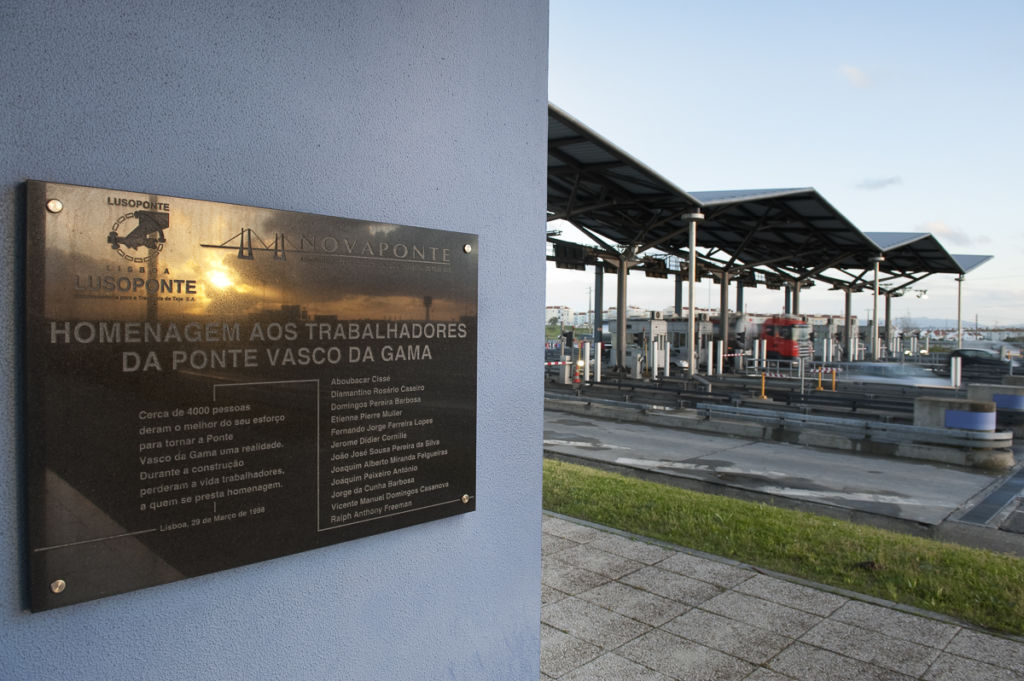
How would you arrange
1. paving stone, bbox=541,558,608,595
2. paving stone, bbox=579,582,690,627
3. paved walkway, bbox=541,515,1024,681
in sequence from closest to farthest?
paved walkway, bbox=541,515,1024,681
paving stone, bbox=579,582,690,627
paving stone, bbox=541,558,608,595

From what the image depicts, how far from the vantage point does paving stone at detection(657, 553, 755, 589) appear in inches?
235

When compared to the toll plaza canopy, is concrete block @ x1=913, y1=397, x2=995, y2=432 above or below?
below

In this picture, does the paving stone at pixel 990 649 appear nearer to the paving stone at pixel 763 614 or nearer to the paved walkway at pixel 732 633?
the paved walkway at pixel 732 633

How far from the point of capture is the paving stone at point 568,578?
580 centimetres

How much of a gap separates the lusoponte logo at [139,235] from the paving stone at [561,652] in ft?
11.8

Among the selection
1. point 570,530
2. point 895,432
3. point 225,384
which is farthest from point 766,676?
point 895,432

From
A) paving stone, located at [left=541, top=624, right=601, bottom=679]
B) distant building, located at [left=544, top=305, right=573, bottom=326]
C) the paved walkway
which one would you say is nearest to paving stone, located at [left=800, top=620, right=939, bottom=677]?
the paved walkway

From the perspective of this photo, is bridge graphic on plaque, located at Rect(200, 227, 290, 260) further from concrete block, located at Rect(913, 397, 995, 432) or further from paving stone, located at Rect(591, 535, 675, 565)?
concrete block, located at Rect(913, 397, 995, 432)

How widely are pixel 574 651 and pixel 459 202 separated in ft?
Result: 11.0

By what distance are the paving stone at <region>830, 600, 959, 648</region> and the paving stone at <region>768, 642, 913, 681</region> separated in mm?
655

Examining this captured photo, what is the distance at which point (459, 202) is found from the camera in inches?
124

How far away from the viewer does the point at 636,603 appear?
5.43 meters

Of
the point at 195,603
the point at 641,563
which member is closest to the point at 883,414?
the point at 641,563

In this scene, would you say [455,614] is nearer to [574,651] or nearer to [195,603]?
[195,603]
